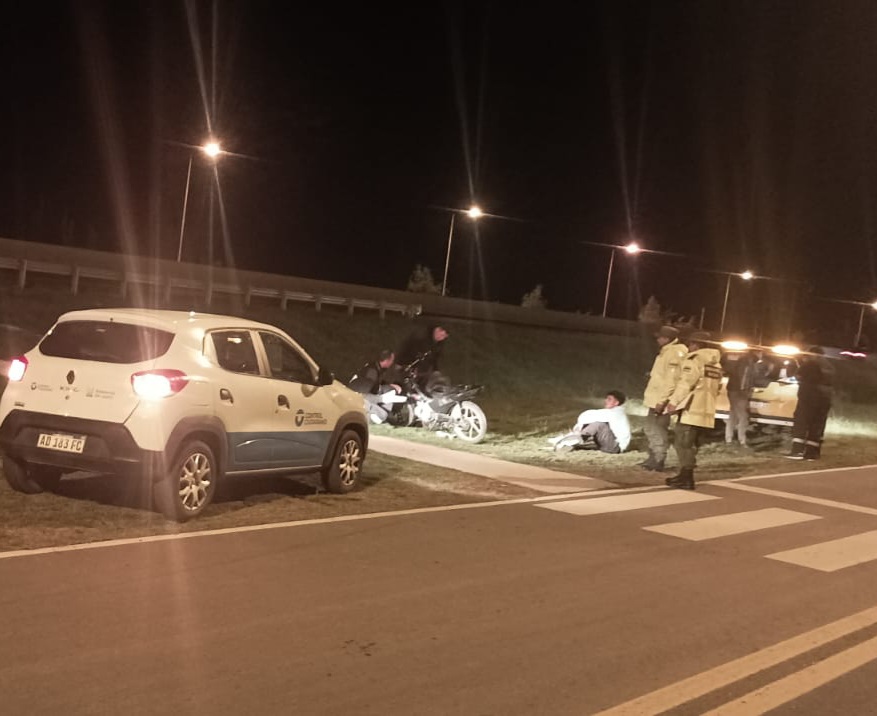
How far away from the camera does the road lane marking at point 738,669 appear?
5074mm

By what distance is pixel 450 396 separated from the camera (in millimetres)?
15844

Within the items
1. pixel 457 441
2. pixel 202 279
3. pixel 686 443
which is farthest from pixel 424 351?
pixel 202 279

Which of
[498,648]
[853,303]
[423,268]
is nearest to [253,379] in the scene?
[498,648]

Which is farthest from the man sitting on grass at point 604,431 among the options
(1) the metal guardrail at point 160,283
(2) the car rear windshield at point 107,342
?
(1) the metal guardrail at point 160,283

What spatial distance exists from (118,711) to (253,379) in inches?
190

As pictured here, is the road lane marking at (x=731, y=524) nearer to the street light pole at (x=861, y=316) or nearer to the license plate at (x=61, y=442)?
the license plate at (x=61, y=442)

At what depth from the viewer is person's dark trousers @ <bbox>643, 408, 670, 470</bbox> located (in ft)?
46.5

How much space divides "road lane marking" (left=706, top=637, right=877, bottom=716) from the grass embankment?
15.5 ft

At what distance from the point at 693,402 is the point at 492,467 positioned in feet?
8.93

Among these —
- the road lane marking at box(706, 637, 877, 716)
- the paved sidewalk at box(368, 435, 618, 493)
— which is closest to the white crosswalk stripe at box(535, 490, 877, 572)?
the paved sidewalk at box(368, 435, 618, 493)

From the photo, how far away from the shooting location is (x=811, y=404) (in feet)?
57.5

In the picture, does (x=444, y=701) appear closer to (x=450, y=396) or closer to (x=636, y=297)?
(x=450, y=396)

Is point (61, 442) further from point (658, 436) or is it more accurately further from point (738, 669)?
point (658, 436)

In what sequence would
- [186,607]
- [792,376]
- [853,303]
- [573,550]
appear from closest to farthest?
[186,607]
[573,550]
[792,376]
[853,303]
